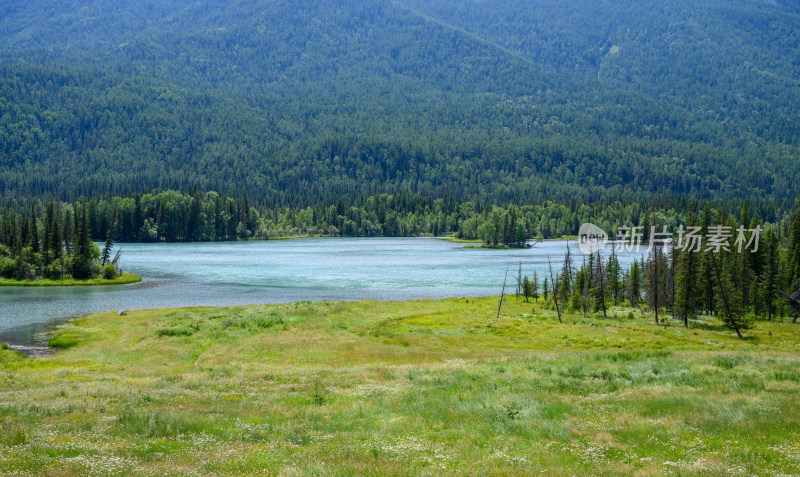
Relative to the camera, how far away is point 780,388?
25797 mm

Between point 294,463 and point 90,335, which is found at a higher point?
point 294,463

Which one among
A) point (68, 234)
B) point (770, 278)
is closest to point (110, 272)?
point (68, 234)

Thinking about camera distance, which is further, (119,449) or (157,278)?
(157,278)

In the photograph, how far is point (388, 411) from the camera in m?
22.8

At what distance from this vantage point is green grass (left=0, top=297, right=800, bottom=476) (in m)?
15.6

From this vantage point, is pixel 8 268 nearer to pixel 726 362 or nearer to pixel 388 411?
pixel 388 411

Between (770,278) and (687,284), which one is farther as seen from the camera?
(770,278)

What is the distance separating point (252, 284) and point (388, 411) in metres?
84.0

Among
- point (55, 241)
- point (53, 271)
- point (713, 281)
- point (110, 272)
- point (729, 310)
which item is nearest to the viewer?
point (729, 310)

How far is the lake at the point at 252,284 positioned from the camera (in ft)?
251

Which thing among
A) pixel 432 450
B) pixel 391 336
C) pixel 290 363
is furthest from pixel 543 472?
pixel 391 336

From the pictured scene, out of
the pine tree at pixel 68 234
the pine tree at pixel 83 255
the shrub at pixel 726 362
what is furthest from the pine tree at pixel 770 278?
the pine tree at pixel 68 234

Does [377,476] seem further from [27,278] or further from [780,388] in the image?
[27,278]

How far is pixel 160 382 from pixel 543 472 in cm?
2307
